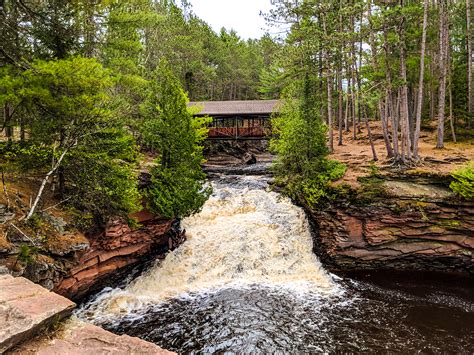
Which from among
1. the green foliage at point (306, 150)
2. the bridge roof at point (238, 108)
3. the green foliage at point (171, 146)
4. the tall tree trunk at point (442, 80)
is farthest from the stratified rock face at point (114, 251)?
the tall tree trunk at point (442, 80)

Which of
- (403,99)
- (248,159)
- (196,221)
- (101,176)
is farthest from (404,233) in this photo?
(248,159)

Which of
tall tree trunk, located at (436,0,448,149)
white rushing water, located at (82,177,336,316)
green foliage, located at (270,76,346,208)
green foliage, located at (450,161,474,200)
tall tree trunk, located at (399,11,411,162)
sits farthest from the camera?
tall tree trunk, located at (436,0,448,149)

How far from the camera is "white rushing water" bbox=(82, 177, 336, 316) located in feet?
35.9

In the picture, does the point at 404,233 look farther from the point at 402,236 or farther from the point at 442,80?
the point at 442,80

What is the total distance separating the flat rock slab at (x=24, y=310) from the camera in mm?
3109

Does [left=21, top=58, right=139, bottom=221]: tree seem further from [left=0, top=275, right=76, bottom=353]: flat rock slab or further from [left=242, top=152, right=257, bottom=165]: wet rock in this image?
[left=242, top=152, right=257, bottom=165]: wet rock

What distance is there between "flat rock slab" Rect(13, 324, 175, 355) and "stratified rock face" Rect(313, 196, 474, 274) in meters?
11.1

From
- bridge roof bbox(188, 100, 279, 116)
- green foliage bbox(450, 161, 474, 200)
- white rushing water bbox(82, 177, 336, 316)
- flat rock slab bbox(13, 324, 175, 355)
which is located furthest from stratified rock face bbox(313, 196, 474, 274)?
bridge roof bbox(188, 100, 279, 116)

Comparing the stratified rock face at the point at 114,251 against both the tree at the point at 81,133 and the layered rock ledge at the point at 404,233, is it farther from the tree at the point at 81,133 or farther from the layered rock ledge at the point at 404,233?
the layered rock ledge at the point at 404,233

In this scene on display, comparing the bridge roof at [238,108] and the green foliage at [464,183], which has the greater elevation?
the bridge roof at [238,108]

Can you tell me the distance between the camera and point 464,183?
1188cm

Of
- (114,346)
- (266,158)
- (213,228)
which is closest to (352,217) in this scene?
(213,228)

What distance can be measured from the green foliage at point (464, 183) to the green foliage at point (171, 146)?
10233 mm

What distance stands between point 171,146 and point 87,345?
9613 mm
